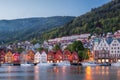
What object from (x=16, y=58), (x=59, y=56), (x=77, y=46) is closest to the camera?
(x=77, y=46)

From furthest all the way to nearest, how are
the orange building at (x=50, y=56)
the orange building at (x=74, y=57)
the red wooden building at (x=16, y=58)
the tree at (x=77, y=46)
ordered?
1. the red wooden building at (x=16, y=58)
2. the orange building at (x=50, y=56)
3. the tree at (x=77, y=46)
4. the orange building at (x=74, y=57)

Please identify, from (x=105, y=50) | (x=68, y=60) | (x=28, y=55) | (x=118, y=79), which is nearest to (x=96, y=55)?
(x=105, y=50)

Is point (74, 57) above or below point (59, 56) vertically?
below

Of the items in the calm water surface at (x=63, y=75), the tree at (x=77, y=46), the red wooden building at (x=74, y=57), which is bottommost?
the calm water surface at (x=63, y=75)

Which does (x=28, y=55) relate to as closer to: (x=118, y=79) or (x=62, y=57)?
(x=62, y=57)

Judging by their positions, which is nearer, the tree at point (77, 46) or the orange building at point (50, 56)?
the tree at point (77, 46)

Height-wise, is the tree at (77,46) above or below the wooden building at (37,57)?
above

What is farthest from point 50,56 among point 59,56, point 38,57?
point 38,57

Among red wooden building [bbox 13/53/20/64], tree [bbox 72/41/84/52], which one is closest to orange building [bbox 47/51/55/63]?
tree [bbox 72/41/84/52]

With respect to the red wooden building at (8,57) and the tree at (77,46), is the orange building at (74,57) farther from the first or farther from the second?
the red wooden building at (8,57)

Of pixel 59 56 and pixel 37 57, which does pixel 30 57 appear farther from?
pixel 59 56

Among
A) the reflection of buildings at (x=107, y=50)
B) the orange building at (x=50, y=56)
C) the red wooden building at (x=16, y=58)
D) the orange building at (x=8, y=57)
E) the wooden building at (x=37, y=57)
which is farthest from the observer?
the orange building at (x=8, y=57)

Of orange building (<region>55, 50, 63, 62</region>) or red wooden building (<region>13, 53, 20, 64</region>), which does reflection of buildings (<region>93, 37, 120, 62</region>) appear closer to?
orange building (<region>55, 50, 63, 62</region>)

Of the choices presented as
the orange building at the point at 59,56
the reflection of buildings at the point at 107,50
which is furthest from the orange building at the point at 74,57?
the reflection of buildings at the point at 107,50
